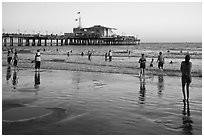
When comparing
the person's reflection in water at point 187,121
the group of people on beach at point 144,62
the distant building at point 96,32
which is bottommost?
the person's reflection in water at point 187,121

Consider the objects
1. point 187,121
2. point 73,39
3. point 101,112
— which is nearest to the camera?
point 187,121

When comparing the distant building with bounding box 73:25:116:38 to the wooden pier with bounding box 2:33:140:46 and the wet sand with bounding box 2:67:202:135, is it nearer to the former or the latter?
the wooden pier with bounding box 2:33:140:46

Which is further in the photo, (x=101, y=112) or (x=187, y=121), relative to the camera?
(x=101, y=112)

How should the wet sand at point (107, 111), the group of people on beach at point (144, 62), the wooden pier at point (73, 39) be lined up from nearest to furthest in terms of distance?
1. the wet sand at point (107, 111)
2. the group of people on beach at point (144, 62)
3. the wooden pier at point (73, 39)

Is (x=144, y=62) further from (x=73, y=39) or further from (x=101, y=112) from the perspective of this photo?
(x=73, y=39)

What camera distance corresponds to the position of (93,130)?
4727 millimetres

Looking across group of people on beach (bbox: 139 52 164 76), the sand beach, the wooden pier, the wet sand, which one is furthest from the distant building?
the sand beach

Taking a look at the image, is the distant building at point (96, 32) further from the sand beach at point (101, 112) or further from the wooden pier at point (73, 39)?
the sand beach at point (101, 112)

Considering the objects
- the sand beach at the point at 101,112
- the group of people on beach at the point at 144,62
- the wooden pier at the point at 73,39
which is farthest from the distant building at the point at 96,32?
the sand beach at the point at 101,112

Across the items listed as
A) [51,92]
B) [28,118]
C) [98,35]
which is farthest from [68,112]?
[98,35]

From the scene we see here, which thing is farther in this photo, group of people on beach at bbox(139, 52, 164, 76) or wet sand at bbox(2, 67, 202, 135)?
group of people on beach at bbox(139, 52, 164, 76)

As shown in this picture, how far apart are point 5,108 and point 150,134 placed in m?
3.97

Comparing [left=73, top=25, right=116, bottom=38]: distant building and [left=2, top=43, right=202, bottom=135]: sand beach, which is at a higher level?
[left=73, top=25, right=116, bottom=38]: distant building

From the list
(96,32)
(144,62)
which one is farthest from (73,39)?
(144,62)
